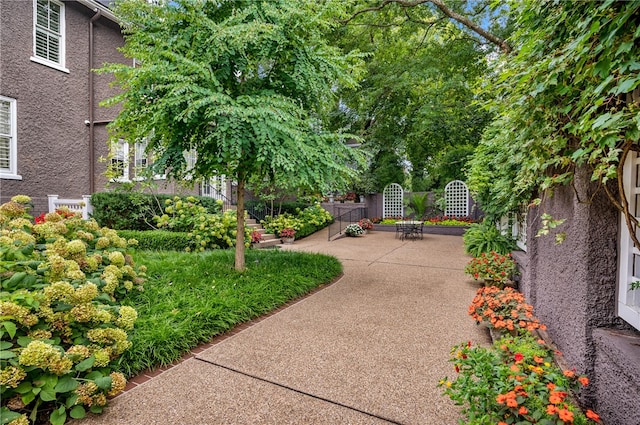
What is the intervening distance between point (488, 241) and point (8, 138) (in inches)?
457

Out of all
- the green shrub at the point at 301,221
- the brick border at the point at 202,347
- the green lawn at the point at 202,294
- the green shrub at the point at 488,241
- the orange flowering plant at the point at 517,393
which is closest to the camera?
the orange flowering plant at the point at 517,393

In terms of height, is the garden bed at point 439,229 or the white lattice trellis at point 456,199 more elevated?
the white lattice trellis at point 456,199

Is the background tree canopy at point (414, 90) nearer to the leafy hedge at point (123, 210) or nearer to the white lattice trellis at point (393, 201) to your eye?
the white lattice trellis at point (393, 201)

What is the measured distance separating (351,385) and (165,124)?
4010 millimetres

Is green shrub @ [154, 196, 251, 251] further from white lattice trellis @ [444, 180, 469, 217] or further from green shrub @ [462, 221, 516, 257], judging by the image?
white lattice trellis @ [444, 180, 469, 217]

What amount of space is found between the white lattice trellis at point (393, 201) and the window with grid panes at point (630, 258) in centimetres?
1324

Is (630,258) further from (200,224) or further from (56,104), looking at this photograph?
(56,104)

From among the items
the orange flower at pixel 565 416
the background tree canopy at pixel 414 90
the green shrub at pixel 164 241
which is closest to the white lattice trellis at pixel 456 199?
the background tree canopy at pixel 414 90

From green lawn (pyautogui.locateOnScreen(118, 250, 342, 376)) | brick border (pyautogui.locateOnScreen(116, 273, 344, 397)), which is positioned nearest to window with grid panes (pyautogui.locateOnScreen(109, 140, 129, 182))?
green lawn (pyautogui.locateOnScreen(118, 250, 342, 376))

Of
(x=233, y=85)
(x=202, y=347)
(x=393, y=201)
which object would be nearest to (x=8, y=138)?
(x=233, y=85)

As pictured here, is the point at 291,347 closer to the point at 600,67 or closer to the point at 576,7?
the point at 600,67

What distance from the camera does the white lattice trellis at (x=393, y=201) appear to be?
1527 centimetres

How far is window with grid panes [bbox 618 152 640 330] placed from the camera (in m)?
1.96

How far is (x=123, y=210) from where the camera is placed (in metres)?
8.55
